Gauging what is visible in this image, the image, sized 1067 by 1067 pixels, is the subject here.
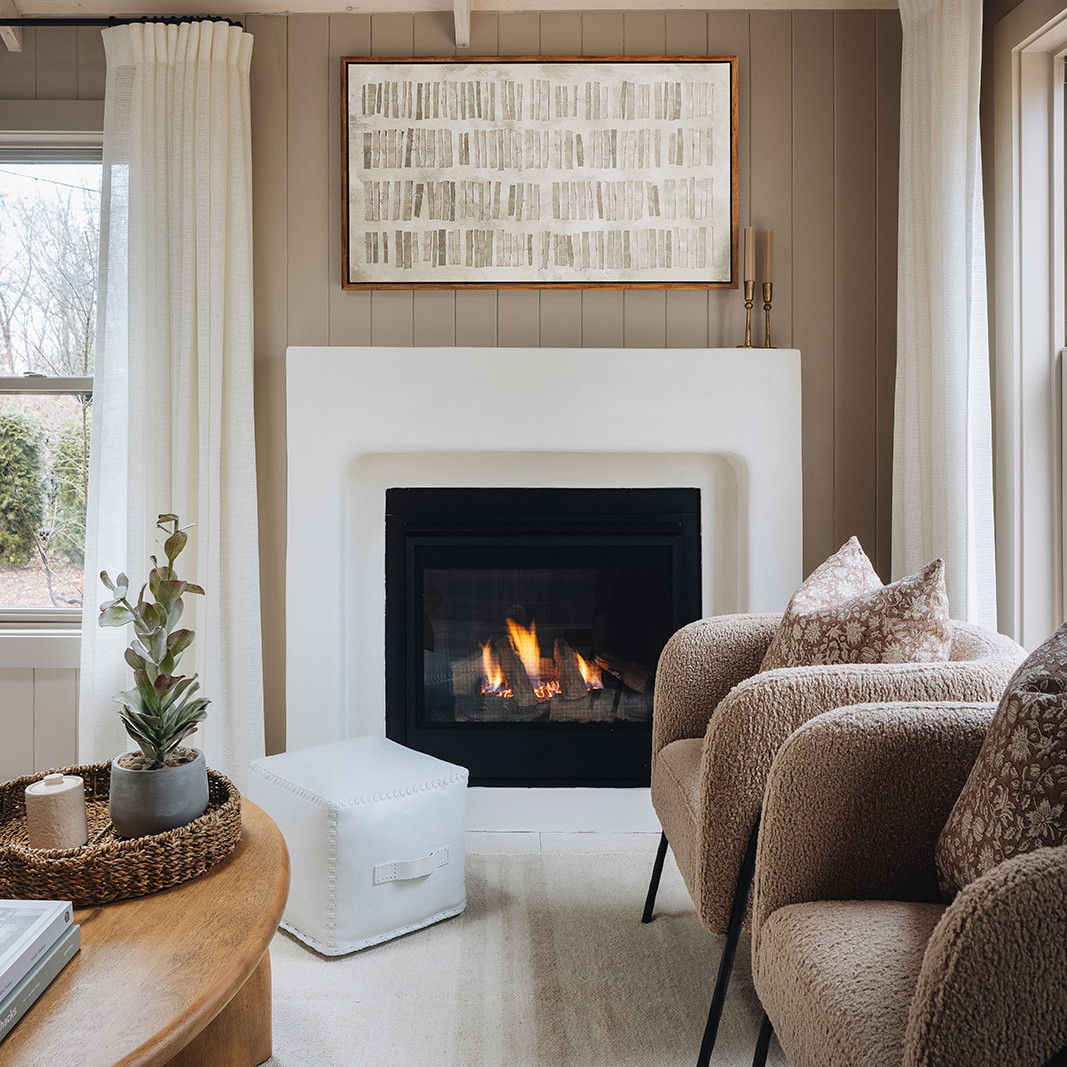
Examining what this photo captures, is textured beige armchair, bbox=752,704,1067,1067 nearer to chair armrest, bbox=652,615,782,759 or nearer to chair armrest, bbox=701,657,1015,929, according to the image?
chair armrest, bbox=701,657,1015,929

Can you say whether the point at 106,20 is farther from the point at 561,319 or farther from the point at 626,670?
the point at 626,670

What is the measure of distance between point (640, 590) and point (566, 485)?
39cm

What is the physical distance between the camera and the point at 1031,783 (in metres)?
1.06

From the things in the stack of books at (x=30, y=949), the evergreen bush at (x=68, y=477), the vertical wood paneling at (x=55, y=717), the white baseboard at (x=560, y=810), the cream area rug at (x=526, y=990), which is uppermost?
the evergreen bush at (x=68, y=477)

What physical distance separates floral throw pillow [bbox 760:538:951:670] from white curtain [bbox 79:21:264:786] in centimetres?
154

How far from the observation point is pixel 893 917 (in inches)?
44.9

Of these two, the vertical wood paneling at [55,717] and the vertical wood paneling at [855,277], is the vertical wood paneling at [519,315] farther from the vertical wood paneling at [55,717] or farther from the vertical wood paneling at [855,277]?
the vertical wood paneling at [55,717]

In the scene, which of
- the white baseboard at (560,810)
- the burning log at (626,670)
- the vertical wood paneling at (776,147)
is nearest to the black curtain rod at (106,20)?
the vertical wood paneling at (776,147)

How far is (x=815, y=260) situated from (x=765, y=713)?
1753 millimetres

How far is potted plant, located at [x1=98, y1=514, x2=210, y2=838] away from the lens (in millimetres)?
1243

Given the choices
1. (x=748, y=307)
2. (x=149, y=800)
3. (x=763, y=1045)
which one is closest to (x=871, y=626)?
(x=763, y=1045)

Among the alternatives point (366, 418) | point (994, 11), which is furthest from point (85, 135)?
point (994, 11)

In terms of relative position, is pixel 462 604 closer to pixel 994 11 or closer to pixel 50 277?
pixel 50 277

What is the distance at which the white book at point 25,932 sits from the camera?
0.92 m
